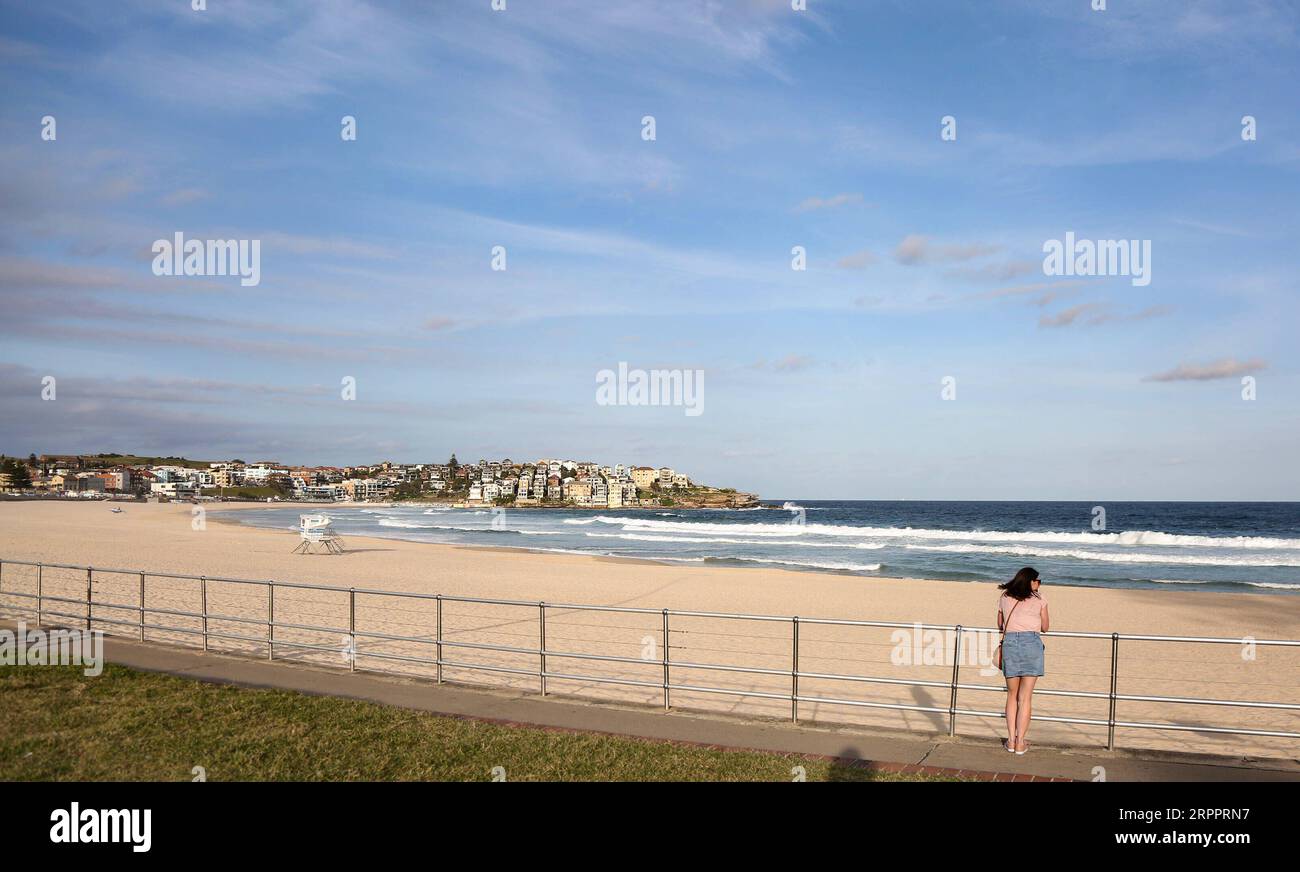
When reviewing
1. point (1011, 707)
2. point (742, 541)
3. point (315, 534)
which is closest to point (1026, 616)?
point (1011, 707)

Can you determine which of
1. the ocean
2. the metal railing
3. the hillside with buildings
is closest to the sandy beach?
the metal railing

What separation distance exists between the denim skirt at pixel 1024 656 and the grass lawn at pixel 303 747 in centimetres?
189

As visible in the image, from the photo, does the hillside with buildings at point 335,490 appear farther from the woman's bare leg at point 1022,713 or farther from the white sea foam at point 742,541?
the woman's bare leg at point 1022,713

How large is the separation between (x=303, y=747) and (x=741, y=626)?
37.3ft

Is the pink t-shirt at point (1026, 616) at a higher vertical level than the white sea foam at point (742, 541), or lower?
higher

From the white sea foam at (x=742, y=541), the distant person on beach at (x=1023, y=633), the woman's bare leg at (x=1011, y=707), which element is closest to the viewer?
the woman's bare leg at (x=1011, y=707)

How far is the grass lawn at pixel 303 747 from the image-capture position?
592 centimetres

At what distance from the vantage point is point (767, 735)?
731 cm

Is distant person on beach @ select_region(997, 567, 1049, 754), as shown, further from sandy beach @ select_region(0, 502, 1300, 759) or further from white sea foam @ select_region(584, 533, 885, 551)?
white sea foam @ select_region(584, 533, 885, 551)

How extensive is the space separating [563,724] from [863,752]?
2.50 metres

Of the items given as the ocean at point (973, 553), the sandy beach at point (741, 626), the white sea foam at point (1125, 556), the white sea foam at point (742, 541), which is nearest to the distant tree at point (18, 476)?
the ocean at point (973, 553)

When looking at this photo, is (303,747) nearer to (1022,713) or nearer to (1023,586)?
(1022,713)
